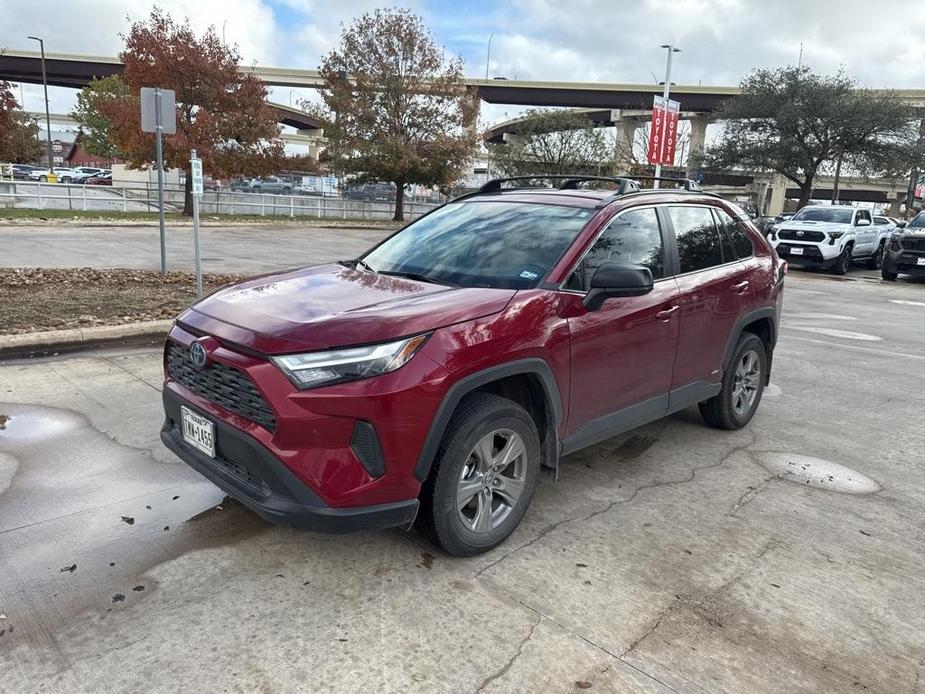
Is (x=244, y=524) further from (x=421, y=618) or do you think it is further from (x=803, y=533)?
(x=803, y=533)

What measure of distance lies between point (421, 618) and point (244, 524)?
1.19 metres

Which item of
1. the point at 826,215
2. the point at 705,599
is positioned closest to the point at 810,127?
the point at 826,215

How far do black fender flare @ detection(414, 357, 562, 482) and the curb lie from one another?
5190 mm

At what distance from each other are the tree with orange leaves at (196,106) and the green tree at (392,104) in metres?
4.46

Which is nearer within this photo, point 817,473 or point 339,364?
point 339,364

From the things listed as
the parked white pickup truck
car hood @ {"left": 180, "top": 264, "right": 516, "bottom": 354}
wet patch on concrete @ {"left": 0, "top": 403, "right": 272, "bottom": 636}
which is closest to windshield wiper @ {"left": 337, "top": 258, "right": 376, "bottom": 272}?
car hood @ {"left": 180, "top": 264, "right": 516, "bottom": 354}

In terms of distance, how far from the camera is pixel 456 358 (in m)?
2.91

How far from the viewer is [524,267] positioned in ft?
11.8

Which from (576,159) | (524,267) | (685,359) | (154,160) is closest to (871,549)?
(685,359)

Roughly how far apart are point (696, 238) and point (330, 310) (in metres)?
2.67

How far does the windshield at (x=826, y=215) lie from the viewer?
19703mm

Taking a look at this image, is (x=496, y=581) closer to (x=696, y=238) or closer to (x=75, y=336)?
(x=696, y=238)

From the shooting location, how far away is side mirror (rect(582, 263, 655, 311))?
133 inches

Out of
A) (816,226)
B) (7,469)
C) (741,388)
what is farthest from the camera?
(816,226)
